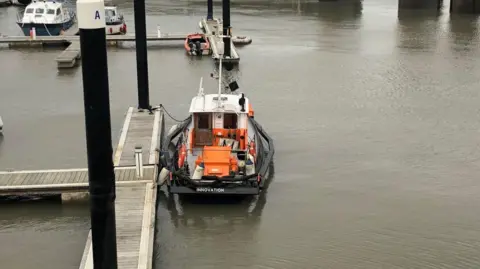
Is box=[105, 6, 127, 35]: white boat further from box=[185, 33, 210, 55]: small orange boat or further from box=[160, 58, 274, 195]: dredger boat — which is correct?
box=[160, 58, 274, 195]: dredger boat

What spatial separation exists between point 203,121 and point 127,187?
282 cm

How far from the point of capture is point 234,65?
28.2 meters

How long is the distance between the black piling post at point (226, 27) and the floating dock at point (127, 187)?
11.2 metres

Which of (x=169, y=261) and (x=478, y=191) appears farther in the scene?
(x=478, y=191)

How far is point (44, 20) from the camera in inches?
1401

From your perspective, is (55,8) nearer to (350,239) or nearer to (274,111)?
Result: (274,111)

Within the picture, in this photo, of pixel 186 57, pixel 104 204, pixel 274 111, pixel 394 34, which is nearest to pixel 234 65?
pixel 186 57

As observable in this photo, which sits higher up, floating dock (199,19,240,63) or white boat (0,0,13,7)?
white boat (0,0,13,7)

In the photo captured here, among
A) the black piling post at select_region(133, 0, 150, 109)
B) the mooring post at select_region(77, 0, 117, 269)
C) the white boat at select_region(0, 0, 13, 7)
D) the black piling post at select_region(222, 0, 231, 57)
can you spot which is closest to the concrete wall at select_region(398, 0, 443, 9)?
the black piling post at select_region(222, 0, 231, 57)

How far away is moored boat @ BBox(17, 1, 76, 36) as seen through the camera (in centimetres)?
3519

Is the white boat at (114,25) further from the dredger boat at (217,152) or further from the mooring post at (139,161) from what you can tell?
the mooring post at (139,161)

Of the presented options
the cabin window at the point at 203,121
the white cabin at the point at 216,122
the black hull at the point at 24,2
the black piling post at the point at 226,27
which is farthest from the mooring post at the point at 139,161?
the black hull at the point at 24,2

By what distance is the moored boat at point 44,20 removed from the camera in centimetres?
3519

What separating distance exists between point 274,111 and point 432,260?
1000 centimetres
